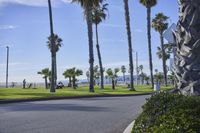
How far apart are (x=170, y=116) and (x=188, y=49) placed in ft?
12.1

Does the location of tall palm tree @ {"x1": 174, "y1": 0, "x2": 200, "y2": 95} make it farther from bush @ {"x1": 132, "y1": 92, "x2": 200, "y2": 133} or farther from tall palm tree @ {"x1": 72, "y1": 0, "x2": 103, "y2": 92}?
tall palm tree @ {"x1": 72, "y1": 0, "x2": 103, "y2": 92}

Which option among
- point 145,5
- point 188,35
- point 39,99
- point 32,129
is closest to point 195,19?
point 188,35

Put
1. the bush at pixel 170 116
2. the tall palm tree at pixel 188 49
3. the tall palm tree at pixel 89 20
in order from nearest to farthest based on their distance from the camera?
the bush at pixel 170 116 < the tall palm tree at pixel 188 49 < the tall palm tree at pixel 89 20

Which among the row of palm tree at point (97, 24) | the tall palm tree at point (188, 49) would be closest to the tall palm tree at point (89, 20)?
the row of palm tree at point (97, 24)

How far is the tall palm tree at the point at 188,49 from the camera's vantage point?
34.3 feet

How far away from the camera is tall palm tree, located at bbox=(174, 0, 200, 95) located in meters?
10.4

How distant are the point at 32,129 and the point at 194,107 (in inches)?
263

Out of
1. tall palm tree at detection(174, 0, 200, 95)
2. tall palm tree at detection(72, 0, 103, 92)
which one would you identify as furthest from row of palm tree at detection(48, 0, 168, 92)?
tall palm tree at detection(174, 0, 200, 95)

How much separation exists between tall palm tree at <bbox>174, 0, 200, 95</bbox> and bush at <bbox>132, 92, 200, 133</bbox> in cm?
166

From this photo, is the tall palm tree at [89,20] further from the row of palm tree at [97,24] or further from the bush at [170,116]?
the bush at [170,116]

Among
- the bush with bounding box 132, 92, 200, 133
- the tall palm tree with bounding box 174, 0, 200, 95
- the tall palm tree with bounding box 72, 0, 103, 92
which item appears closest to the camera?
the bush with bounding box 132, 92, 200, 133

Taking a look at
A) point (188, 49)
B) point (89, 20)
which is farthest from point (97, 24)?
point (188, 49)

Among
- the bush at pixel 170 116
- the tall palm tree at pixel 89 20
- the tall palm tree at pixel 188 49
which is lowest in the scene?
the bush at pixel 170 116

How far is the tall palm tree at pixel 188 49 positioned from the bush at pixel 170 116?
1.66 meters
